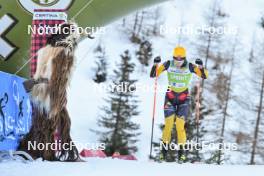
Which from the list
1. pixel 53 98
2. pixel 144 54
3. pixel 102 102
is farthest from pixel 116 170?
pixel 102 102

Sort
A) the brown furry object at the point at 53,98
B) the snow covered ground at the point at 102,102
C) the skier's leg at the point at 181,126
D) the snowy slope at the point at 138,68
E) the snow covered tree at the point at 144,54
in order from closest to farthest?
1. the snow covered ground at the point at 102,102
2. the brown furry object at the point at 53,98
3. the skier's leg at the point at 181,126
4. the snow covered tree at the point at 144,54
5. the snowy slope at the point at 138,68

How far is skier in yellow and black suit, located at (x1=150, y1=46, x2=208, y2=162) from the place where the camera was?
7395 millimetres

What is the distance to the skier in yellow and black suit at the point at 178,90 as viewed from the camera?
7395 mm

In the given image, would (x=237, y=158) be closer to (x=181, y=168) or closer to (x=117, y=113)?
(x=117, y=113)

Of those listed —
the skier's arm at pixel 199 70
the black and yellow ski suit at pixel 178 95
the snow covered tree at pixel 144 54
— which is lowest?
the black and yellow ski suit at pixel 178 95

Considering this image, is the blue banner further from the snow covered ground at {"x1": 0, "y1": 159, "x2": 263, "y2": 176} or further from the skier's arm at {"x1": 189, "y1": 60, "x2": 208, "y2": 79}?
the skier's arm at {"x1": 189, "y1": 60, "x2": 208, "y2": 79}

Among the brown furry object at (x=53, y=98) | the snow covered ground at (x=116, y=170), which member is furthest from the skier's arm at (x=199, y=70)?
the snow covered ground at (x=116, y=170)

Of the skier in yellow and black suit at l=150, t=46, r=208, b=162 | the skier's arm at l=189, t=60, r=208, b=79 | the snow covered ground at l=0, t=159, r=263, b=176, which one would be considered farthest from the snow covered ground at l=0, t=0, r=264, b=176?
the skier's arm at l=189, t=60, r=208, b=79

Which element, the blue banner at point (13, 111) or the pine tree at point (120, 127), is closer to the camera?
the blue banner at point (13, 111)

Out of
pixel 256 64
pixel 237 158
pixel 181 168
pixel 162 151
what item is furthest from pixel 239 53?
pixel 181 168

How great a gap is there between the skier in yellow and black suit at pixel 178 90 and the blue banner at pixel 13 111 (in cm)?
170

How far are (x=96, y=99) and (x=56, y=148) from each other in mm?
17836

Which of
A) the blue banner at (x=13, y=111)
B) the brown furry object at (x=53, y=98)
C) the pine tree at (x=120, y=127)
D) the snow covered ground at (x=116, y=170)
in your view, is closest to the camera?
the snow covered ground at (x=116, y=170)

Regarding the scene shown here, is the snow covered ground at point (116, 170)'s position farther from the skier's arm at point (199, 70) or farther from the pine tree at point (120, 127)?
the pine tree at point (120, 127)
